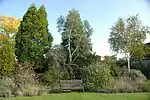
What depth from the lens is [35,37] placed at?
420 cm

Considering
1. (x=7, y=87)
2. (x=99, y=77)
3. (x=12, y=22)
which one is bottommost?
(x=7, y=87)

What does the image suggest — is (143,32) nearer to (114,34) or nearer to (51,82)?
(114,34)

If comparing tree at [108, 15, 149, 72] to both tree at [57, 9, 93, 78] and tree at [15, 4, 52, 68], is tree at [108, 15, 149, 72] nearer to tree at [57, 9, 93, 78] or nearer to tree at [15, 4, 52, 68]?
tree at [57, 9, 93, 78]

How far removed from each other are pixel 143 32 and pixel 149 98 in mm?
883

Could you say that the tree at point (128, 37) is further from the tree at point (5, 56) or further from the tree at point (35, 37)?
the tree at point (5, 56)

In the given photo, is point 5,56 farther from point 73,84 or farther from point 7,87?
point 73,84

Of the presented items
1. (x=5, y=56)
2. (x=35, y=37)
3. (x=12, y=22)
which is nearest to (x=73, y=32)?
(x=35, y=37)

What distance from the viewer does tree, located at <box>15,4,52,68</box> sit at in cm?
412

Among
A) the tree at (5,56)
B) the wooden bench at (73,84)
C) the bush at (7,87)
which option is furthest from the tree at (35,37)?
the bush at (7,87)

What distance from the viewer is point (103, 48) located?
149 inches

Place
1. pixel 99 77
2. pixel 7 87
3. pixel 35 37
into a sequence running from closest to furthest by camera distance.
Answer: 1. pixel 35 37
2. pixel 7 87
3. pixel 99 77

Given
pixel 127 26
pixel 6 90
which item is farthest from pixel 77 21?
pixel 6 90

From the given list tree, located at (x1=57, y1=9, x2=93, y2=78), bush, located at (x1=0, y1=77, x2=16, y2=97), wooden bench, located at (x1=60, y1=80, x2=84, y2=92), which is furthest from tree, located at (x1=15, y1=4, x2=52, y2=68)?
bush, located at (x1=0, y1=77, x2=16, y2=97)

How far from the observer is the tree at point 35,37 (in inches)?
162
